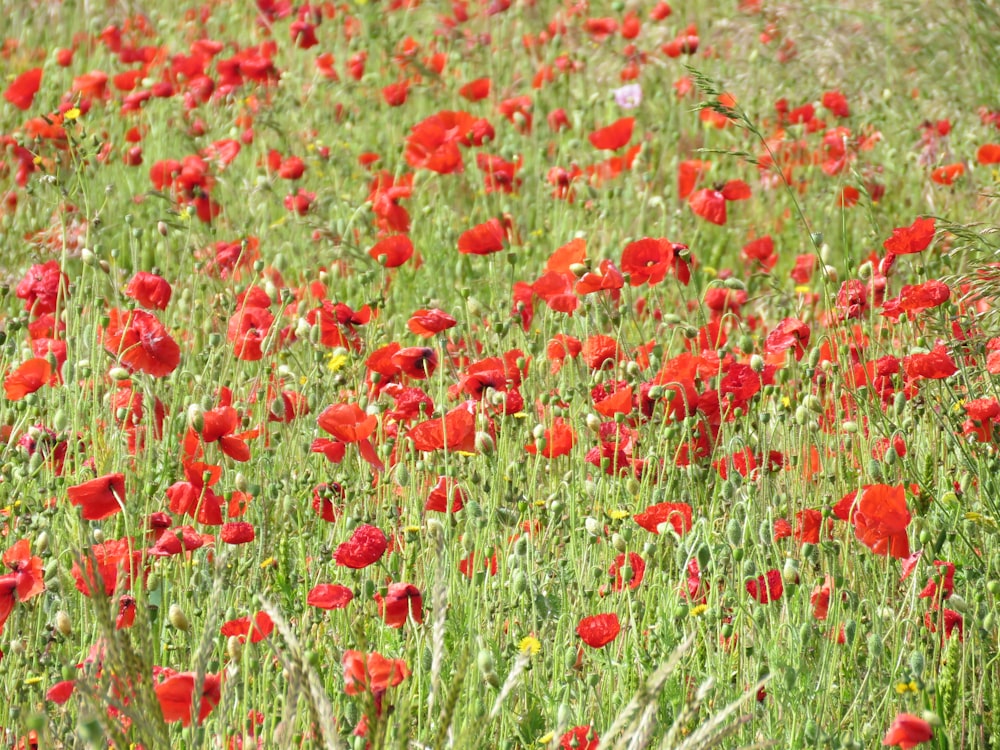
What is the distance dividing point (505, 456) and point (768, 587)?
684 mm

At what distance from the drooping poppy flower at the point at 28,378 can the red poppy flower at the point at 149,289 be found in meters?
0.24

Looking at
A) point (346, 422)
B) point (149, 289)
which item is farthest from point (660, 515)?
point (149, 289)

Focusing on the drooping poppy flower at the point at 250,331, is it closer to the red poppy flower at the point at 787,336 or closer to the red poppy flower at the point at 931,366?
the red poppy flower at the point at 787,336

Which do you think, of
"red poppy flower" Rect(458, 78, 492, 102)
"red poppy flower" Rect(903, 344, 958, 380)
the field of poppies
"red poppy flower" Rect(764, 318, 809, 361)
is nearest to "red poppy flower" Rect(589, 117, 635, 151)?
the field of poppies

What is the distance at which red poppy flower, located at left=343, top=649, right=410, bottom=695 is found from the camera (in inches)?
62.7

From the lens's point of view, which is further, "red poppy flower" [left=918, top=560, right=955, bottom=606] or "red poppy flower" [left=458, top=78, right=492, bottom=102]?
"red poppy flower" [left=458, top=78, right=492, bottom=102]

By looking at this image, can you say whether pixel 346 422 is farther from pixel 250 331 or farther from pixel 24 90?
pixel 24 90

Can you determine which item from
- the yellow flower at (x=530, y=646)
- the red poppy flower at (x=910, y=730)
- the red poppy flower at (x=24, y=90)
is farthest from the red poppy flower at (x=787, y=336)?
the red poppy flower at (x=24, y=90)

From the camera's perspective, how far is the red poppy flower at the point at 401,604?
1.90 m

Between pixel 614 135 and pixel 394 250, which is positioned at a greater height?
pixel 394 250

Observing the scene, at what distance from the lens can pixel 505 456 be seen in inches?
101

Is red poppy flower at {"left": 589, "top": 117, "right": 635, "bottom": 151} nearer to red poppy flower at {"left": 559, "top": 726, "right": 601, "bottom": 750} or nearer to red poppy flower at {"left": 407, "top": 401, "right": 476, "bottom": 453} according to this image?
red poppy flower at {"left": 407, "top": 401, "right": 476, "bottom": 453}

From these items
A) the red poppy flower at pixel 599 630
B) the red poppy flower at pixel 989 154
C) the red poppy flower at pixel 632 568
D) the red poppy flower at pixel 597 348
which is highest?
the red poppy flower at pixel 599 630

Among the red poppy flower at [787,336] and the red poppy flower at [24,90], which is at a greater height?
the red poppy flower at [24,90]
